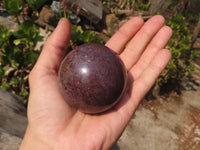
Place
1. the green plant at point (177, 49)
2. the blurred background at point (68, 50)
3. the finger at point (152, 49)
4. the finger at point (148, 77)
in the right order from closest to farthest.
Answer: the finger at point (148, 77) → the finger at point (152, 49) → the blurred background at point (68, 50) → the green plant at point (177, 49)

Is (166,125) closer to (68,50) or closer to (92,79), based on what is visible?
(68,50)

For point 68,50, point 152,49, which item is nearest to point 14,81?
point 68,50

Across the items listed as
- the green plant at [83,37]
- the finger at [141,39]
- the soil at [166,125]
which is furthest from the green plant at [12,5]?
the soil at [166,125]

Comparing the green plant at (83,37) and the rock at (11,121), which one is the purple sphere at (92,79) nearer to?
the rock at (11,121)

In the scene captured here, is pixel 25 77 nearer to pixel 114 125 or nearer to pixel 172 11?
pixel 114 125

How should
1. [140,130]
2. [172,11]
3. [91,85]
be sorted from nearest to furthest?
[91,85]
[140,130]
[172,11]

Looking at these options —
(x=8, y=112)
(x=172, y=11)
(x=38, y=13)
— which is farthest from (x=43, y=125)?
(x=172, y=11)
